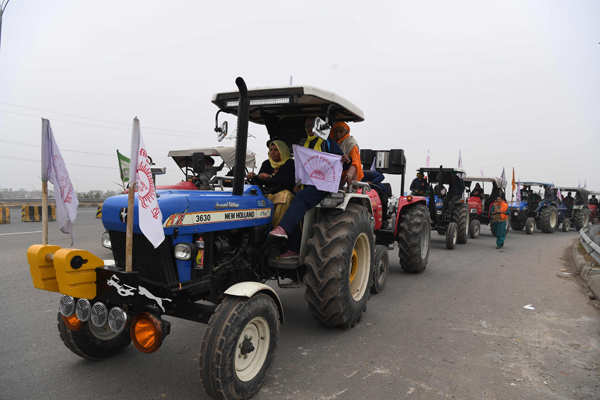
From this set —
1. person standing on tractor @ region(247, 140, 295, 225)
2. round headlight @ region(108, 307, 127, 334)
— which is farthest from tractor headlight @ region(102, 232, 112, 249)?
person standing on tractor @ region(247, 140, 295, 225)

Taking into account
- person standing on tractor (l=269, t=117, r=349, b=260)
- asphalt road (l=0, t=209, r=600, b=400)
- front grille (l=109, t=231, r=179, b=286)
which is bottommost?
asphalt road (l=0, t=209, r=600, b=400)

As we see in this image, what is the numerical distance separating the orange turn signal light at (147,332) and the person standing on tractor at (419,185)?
9.84 m

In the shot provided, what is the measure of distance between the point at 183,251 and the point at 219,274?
20.8 inches

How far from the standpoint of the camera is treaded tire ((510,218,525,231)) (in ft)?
55.0

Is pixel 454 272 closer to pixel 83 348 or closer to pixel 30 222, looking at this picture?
pixel 83 348

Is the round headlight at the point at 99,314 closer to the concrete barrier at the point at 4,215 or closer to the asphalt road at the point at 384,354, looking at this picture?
the asphalt road at the point at 384,354

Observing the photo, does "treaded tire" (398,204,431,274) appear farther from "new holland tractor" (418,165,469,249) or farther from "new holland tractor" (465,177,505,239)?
"new holland tractor" (465,177,505,239)

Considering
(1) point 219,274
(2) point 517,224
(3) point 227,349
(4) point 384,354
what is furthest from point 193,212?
(2) point 517,224

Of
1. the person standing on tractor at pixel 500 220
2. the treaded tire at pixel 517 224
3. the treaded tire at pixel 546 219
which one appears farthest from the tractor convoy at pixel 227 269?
the treaded tire at pixel 546 219

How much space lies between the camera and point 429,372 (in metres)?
3.22

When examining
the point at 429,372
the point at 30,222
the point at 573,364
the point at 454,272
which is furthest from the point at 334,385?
the point at 30,222

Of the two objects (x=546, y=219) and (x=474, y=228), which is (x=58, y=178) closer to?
(x=474, y=228)

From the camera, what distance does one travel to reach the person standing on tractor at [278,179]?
156 inches

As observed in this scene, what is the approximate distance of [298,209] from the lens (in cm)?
372
